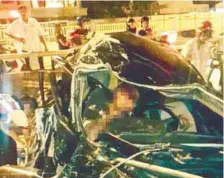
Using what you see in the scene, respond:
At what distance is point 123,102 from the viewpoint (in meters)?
2.19

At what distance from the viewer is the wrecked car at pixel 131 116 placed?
2.11 m

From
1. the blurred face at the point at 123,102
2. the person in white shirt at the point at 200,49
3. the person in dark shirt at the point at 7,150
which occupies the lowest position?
the person in dark shirt at the point at 7,150

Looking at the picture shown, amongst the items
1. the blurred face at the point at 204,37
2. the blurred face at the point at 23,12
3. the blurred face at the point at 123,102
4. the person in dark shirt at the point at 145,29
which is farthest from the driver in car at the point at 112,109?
the blurred face at the point at 23,12

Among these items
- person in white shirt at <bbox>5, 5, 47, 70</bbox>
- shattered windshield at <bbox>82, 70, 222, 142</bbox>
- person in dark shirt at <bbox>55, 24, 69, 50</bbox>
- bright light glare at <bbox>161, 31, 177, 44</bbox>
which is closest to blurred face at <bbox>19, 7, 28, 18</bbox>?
person in white shirt at <bbox>5, 5, 47, 70</bbox>

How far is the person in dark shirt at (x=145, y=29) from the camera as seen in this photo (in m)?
2.16

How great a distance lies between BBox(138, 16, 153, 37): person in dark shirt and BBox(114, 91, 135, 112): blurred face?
0.93 ft

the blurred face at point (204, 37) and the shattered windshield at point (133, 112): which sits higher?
the blurred face at point (204, 37)

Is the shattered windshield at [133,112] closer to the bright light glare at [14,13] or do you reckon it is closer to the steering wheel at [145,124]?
the steering wheel at [145,124]

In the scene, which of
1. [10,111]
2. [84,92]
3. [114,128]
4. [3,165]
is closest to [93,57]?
[84,92]

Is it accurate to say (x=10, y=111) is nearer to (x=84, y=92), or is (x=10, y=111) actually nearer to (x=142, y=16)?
(x=84, y=92)

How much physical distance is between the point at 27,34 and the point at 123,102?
546mm

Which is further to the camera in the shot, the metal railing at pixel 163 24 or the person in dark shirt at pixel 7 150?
the person in dark shirt at pixel 7 150

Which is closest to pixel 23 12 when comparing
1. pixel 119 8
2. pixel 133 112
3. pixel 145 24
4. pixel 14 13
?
pixel 14 13

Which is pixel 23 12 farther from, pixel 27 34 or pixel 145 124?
pixel 145 124
